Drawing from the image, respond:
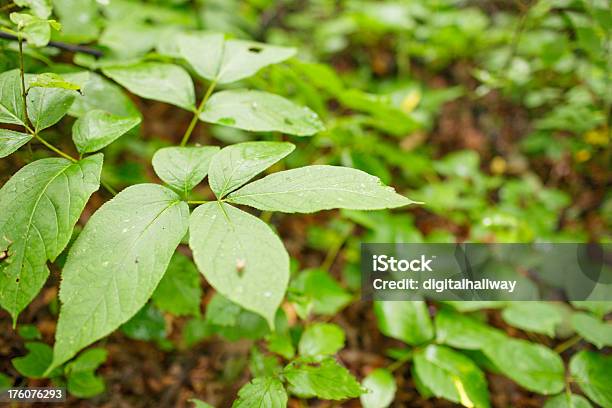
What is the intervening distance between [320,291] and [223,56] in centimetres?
119

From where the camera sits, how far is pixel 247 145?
1284 millimetres

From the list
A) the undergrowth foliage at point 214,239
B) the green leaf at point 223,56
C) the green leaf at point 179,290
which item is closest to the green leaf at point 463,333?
the undergrowth foliage at point 214,239

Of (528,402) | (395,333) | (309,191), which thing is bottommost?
(528,402)

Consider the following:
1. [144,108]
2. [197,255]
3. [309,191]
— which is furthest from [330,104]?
[197,255]

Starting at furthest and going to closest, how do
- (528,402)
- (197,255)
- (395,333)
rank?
(528,402) < (395,333) < (197,255)

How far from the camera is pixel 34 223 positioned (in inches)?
43.0

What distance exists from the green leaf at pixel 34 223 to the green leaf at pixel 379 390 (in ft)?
4.23

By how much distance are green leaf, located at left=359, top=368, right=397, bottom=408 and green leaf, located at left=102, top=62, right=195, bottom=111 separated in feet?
4.56

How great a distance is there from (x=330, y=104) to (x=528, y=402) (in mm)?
2601

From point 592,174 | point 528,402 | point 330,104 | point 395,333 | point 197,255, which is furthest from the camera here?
point 330,104

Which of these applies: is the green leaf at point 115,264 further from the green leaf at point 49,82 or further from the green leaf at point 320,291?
the green leaf at point 320,291

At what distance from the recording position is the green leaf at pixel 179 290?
1.53m

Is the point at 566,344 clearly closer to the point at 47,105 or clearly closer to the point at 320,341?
the point at 320,341

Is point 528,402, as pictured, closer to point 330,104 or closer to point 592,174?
point 592,174
